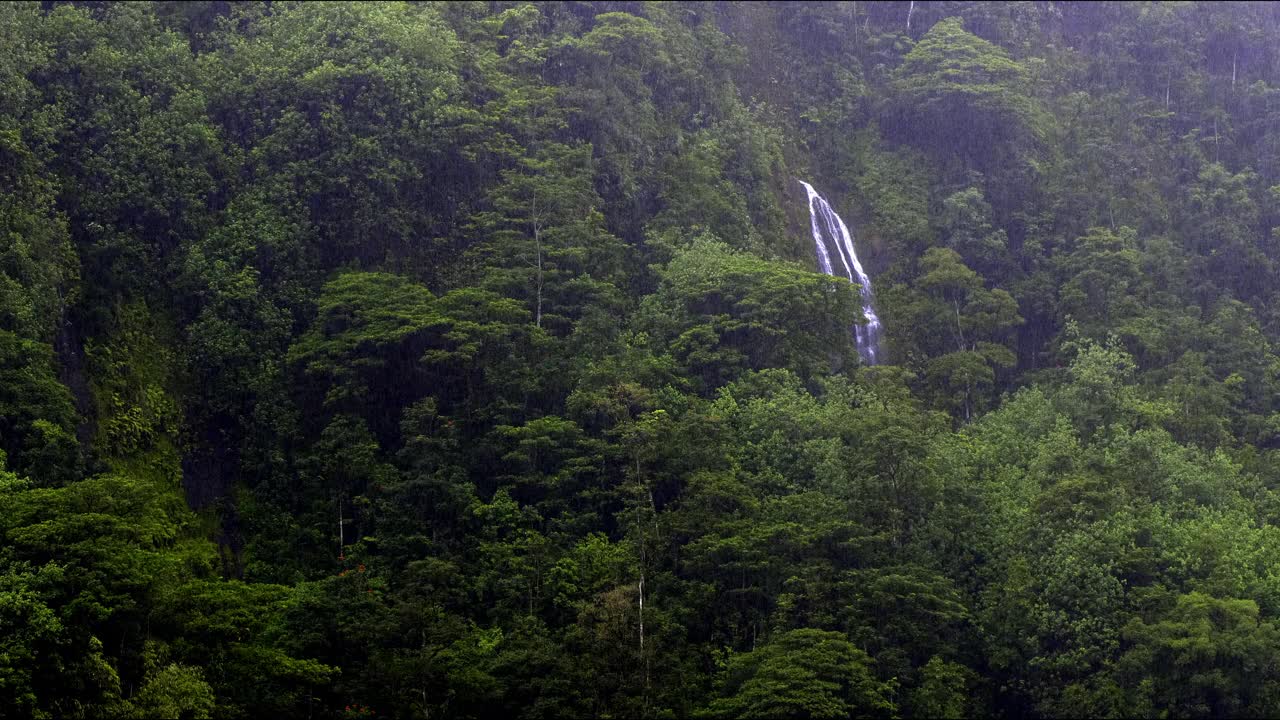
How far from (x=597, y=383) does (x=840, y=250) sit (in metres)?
12.6

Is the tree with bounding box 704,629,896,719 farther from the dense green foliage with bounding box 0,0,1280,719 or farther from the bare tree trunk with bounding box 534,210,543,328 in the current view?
the bare tree trunk with bounding box 534,210,543,328

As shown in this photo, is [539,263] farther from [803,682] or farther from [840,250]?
[803,682]

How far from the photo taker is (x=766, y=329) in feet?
115

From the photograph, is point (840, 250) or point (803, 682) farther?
point (840, 250)

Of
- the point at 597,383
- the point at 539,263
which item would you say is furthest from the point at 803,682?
the point at 539,263

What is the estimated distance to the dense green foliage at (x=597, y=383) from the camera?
90.9 feet

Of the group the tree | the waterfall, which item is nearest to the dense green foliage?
the tree

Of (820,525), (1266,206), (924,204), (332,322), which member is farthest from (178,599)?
(1266,206)

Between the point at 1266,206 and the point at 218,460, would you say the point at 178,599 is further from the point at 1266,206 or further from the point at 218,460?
the point at 1266,206

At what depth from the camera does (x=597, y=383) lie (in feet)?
110

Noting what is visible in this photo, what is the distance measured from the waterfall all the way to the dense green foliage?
1.71 ft

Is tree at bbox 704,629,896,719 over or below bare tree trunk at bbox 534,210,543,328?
below

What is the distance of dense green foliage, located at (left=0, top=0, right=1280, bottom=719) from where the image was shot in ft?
90.9

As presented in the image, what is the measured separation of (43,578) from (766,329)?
699 inches
